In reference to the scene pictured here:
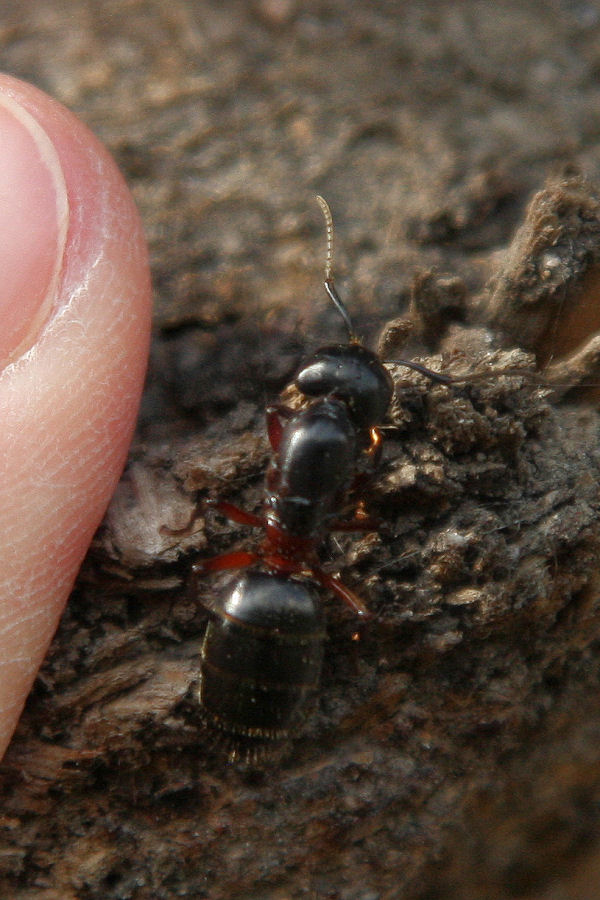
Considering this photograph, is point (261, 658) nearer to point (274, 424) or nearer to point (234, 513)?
point (234, 513)

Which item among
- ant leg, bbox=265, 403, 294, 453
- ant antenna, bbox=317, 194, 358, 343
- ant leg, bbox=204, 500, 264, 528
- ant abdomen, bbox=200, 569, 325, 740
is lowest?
ant abdomen, bbox=200, 569, 325, 740

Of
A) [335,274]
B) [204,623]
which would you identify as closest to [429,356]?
[335,274]

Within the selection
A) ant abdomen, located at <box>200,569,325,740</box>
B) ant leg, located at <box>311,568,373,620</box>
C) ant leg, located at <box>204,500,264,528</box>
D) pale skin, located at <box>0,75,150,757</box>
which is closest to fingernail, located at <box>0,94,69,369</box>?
pale skin, located at <box>0,75,150,757</box>

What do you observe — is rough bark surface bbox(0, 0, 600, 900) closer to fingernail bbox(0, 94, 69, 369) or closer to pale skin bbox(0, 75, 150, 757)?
pale skin bbox(0, 75, 150, 757)

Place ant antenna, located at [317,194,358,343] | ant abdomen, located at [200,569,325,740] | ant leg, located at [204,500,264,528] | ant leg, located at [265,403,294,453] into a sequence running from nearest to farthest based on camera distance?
ant abdomen, located at [200,569,325,740], ant leg, located at [204,500,264,528], ant leg, located at [265,403,294,453], ant antenna, located at [317,194,358,343]

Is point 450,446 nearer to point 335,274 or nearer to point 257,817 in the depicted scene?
point 335,274
